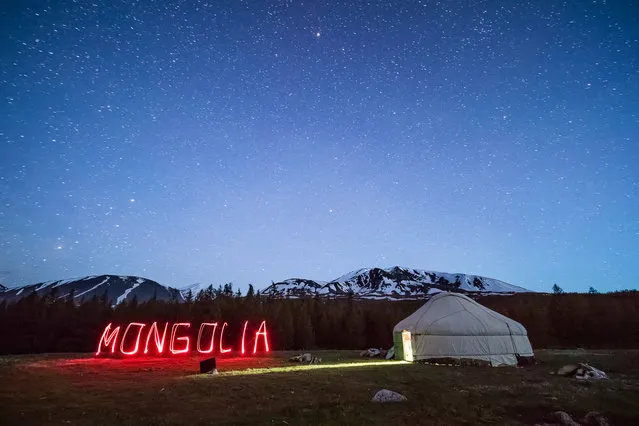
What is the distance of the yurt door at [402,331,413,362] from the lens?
82.5 ft

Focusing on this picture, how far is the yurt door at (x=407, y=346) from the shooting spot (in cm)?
2516

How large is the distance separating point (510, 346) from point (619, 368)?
573 centimetres

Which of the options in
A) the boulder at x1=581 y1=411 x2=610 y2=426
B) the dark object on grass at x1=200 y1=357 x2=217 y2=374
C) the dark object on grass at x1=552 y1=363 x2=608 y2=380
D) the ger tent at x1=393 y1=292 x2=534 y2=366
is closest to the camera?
the boulder at x1=581 y1=411 x2=610 y2=426

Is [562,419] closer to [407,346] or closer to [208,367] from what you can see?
[208,367]

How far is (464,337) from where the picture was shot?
23469 millimetres

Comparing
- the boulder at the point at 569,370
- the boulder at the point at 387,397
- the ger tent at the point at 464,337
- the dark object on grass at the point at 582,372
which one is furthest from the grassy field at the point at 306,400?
the ger tent at the point at 464,337

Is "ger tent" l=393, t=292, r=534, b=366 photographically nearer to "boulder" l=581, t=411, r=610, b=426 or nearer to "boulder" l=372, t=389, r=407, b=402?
"boulder" l=372, t=389, r=407, b=402

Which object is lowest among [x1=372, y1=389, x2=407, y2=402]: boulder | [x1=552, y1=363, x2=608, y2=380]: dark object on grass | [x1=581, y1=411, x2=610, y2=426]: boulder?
[x1=552, y1=363, x2=608, y2=380]: dark object on grass

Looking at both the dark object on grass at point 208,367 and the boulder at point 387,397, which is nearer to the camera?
the boulder at point 387,397

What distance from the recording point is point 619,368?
63.1 ft

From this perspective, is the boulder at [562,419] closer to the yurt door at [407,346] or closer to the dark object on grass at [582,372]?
the dark object on grass at [582,372]

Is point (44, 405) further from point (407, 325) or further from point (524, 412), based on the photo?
point (407, 325)

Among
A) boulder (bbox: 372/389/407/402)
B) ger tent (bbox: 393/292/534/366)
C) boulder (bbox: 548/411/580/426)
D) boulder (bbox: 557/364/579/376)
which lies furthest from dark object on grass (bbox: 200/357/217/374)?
boulder (bbox: 557/364/579/376)

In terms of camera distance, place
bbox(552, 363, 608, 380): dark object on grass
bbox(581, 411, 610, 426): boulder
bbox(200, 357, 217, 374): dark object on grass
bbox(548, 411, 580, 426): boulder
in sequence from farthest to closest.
Result: bbox(200, 357, 217, 374): dark object on grass, bbox(552, 363, 608, 380): dark object on grass, bbox(581, 411, 610, 426): boulder, bbox(548, 411, 580, 426): boulder
